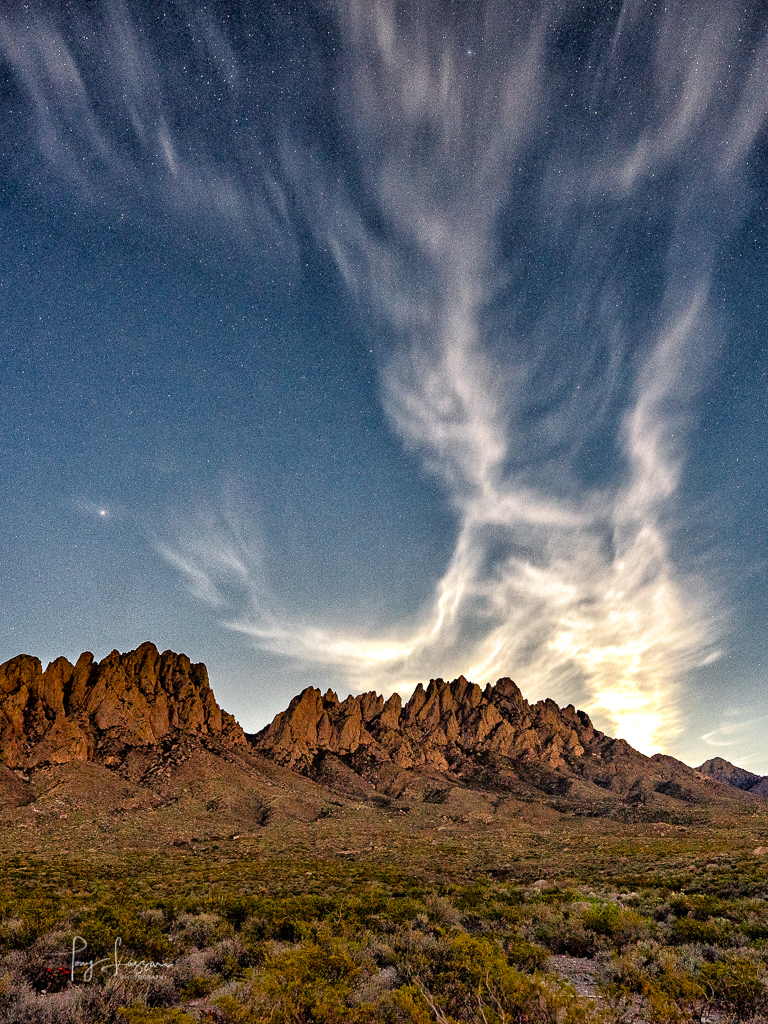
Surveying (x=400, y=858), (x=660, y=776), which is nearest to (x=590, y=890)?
(x=400, y=858)

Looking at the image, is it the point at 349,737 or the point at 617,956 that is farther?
the point at 349,737

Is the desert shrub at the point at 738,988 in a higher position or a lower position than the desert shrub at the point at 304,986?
lower

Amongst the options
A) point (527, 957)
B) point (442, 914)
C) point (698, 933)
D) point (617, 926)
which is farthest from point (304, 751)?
point (527, 957)

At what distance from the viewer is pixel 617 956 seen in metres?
10.6

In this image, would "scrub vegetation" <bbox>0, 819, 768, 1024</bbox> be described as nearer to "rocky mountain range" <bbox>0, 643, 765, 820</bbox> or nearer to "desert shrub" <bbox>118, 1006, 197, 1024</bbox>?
"desert shrub" <bbox>118, 1006, 197, 1024</bbox>

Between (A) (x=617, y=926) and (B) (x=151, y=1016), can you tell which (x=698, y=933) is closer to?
(A) (x=617, y=926)

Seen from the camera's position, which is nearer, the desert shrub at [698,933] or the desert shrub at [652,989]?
the desert shrub at [652,989]

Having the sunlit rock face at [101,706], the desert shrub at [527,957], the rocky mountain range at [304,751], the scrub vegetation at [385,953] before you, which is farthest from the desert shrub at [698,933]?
the sunlit rock face at [101,706]

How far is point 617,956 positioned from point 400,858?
3548cm

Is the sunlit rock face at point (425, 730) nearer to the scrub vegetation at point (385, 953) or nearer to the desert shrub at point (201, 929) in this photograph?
the scrub vegetation at point (385, 953)

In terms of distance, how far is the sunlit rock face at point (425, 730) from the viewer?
5704 inches

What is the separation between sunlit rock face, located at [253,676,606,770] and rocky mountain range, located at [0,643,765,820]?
533mm

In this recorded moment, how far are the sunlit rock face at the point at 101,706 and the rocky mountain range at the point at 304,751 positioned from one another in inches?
13.7

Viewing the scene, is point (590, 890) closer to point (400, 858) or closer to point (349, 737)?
point (400, 858)
